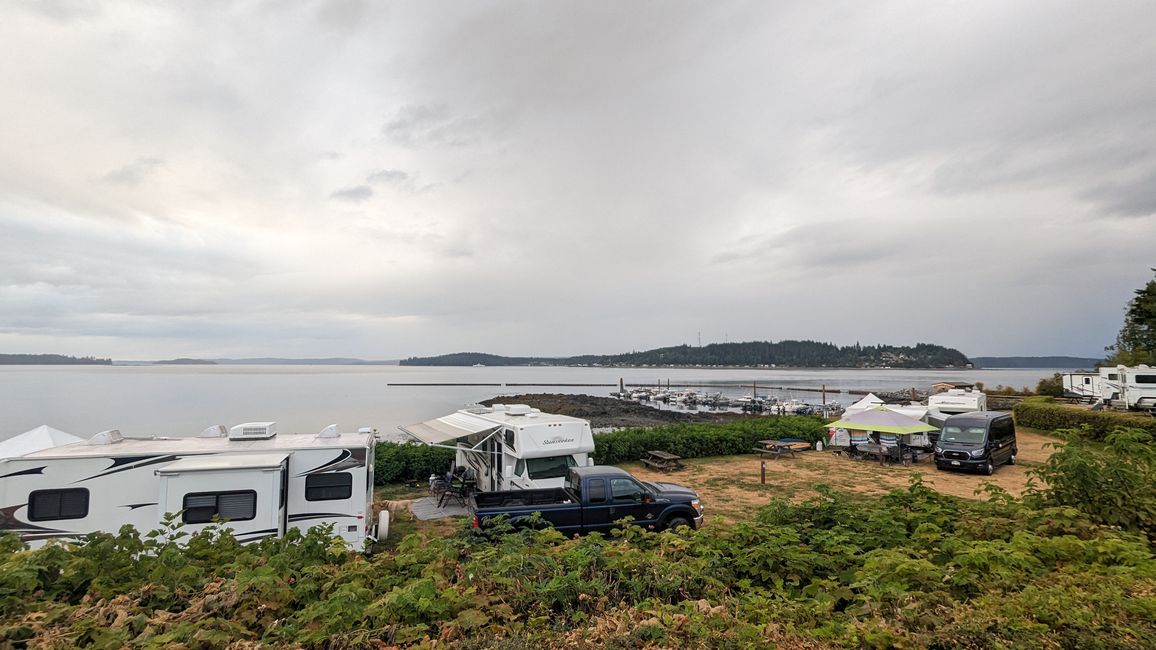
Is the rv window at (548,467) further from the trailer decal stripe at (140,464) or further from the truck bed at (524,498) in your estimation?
the trailer decal stripe at (140,464)

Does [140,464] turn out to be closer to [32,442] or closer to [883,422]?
[32,442]

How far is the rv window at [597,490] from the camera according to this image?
32.7ft

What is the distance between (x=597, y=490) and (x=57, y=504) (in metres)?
9.19

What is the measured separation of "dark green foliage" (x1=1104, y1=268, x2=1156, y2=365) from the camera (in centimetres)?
3291

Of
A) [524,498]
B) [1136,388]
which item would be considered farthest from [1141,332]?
[524,498]

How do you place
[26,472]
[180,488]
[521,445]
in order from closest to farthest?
[26,472] → [180,488] → [521,445]

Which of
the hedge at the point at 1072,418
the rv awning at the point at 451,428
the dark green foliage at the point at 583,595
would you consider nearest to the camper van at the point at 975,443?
the hedge at the point at 1072,418

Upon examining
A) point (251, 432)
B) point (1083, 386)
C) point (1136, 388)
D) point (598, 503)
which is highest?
point (251, 432)

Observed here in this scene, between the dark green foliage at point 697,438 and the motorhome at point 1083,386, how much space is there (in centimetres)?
2234

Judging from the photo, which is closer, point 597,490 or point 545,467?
point 597,490

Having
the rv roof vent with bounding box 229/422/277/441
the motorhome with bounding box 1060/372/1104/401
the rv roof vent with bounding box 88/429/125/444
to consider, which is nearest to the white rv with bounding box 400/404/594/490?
the rv roof vent with bounding box 229/422/277/441

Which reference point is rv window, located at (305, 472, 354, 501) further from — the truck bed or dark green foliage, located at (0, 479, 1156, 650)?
dark green foliage, located at (0, 479, 1156, 650)

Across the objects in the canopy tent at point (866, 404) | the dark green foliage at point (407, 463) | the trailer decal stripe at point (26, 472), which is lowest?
the dark green foliage at point (407, 463)

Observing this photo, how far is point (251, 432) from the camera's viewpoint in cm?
1055
